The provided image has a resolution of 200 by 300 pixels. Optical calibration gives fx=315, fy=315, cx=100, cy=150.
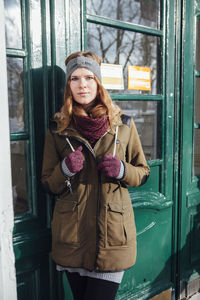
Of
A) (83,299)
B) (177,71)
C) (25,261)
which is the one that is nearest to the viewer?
(83,299)

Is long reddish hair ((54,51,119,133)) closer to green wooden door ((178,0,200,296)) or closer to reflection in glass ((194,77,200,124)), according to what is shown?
green wooden door ((178,0,200,296))

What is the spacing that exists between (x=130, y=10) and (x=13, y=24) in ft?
3.13

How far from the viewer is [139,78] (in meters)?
2.43

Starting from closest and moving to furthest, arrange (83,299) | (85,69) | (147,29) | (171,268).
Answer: (85,69) < (83,299) < (147,29) < (171,268)

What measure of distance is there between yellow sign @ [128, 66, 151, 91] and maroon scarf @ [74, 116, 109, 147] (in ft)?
2.59

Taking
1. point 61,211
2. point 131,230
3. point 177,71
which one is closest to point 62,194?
point 61,211

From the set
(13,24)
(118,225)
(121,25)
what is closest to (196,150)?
(121,25)

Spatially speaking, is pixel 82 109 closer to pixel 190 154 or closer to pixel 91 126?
pixel 91 126

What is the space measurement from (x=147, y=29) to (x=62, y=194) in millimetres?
1452

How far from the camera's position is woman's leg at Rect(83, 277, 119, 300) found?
5.52ft

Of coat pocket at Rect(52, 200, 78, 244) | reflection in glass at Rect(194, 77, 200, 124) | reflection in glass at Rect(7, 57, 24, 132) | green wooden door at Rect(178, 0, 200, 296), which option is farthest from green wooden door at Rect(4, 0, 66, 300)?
reflection in glass at Rect(194, 77, 200, 124)

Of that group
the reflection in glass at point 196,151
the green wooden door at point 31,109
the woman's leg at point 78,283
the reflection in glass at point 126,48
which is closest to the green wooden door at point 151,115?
the reflection in glass at point 126,48

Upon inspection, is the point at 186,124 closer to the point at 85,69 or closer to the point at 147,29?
the point at 147,29

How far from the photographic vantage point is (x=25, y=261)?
1.93m
